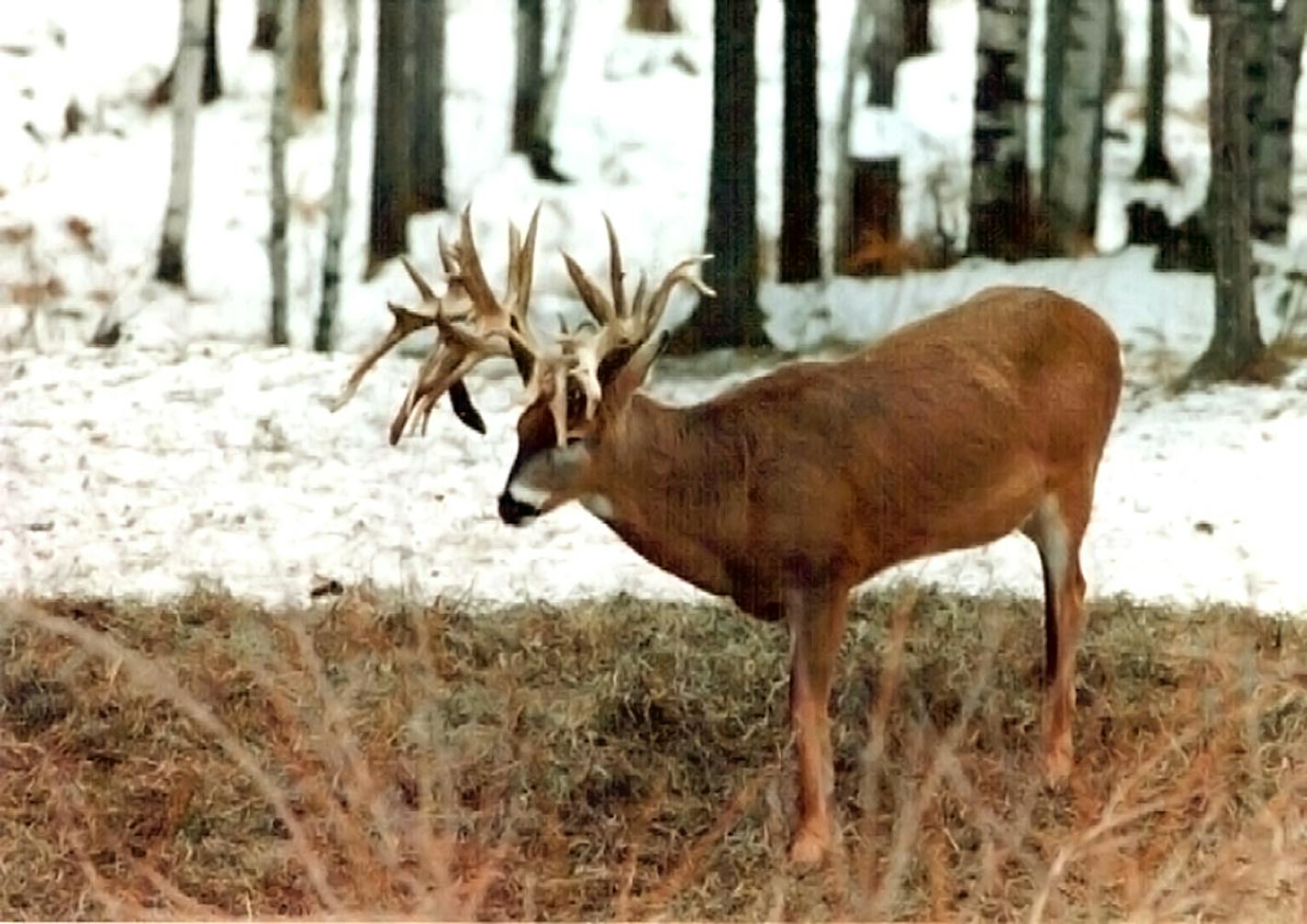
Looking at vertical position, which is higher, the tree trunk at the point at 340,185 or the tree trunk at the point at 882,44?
the tree trunk at the point at 882,44

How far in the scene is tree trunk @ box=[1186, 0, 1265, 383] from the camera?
2541 mm

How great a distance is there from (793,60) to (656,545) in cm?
68

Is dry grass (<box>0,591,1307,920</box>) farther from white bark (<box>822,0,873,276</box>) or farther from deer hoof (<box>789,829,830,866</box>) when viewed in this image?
white bark (<box>822,0,873,276</box>)

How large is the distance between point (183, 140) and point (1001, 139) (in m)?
1.04

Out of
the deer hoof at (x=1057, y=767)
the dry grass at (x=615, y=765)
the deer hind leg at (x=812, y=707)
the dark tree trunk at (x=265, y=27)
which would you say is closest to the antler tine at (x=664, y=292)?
the deer hind leg at (x=812, y=707)

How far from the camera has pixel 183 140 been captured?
2.54 m

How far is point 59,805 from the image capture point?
2443 mm

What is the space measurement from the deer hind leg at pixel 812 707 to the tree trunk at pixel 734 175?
0.38m

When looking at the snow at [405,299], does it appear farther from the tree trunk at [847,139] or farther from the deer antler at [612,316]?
the deer antler at [612,316]

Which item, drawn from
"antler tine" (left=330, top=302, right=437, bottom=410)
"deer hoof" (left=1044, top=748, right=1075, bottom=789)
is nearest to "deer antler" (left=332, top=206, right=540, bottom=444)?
"antler tine" (left=330, top=302, right=437, bottom=410)

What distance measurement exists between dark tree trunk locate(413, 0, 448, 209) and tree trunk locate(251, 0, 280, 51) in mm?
180

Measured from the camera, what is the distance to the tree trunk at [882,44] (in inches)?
99.7

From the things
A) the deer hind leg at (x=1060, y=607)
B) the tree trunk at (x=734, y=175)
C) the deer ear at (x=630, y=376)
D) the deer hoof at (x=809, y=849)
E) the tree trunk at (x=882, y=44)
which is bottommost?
the deer hoof at (x=809, y=849)

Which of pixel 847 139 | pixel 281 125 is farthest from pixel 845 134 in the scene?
pixel 281 125
